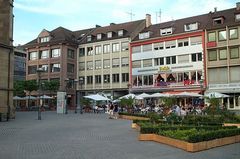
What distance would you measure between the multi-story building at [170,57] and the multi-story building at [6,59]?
1137 inches

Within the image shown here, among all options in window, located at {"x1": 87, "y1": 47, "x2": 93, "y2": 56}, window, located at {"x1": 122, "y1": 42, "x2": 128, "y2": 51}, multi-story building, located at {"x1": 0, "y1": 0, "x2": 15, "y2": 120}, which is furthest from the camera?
window, located at {"x1": 87, "y1": 47, "x2": 93, "y2": 56}

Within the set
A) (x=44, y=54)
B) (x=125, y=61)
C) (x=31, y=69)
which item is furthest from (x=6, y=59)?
(x=31, y=69)

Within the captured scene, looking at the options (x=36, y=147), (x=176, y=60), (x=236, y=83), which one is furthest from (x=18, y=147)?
(x=176, y=60)

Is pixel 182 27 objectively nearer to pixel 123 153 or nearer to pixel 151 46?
pixel 151 46

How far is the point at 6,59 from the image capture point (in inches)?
1180

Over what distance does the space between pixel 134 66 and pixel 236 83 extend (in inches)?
728

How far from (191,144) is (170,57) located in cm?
4239

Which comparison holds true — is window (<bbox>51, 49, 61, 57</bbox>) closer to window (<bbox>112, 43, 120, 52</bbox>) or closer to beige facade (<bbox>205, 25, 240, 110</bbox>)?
window (<bbox>112, 43, 120, 52</bbox>)

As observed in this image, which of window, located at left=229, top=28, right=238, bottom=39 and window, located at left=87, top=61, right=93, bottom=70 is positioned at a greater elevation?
window, located at left=229, top=28, right=238, bottom=39

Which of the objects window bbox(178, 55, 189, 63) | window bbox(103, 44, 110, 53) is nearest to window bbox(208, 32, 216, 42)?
window bbox(178, 55, 189, 63)

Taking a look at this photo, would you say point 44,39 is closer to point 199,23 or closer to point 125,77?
A: point 125,77

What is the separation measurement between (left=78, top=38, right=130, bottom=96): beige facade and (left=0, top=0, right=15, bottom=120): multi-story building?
32004 mm

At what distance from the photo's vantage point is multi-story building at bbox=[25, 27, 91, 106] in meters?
65.1

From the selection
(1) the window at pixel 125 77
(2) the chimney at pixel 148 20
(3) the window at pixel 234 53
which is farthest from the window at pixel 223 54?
(2) the chimney at pixel 148 20
